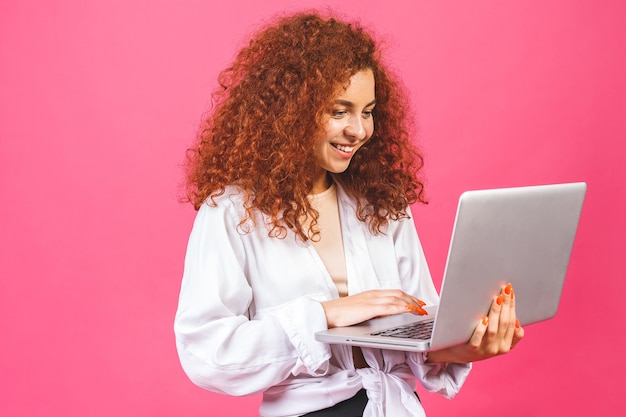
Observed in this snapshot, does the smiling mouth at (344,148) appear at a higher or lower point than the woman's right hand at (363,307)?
higher

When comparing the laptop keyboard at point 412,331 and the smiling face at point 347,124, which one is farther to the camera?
the smiling face at point 347,124

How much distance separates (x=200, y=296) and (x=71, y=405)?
166 centimetres

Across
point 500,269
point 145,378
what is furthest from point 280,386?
point 145,378

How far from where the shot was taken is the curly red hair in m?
2.03

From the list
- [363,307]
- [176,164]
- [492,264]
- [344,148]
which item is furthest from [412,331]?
[176,164]

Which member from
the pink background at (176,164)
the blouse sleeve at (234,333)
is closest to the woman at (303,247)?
the blouse sleeve at (234,333)

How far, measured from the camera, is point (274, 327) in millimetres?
1866

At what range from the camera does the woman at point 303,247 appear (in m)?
1.86

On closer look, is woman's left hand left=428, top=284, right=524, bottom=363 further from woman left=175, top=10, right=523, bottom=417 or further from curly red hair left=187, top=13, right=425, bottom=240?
curly red hair left=187, top=13, right=425, bottom=240

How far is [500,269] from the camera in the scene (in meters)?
1.72

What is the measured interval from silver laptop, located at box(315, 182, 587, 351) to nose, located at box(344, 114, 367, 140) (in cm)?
41

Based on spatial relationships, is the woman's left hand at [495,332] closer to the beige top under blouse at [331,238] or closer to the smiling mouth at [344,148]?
the beige top under blouse at [331,238]

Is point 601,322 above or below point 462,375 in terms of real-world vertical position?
below

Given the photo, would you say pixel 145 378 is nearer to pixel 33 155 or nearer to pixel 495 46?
pixel 33 155
